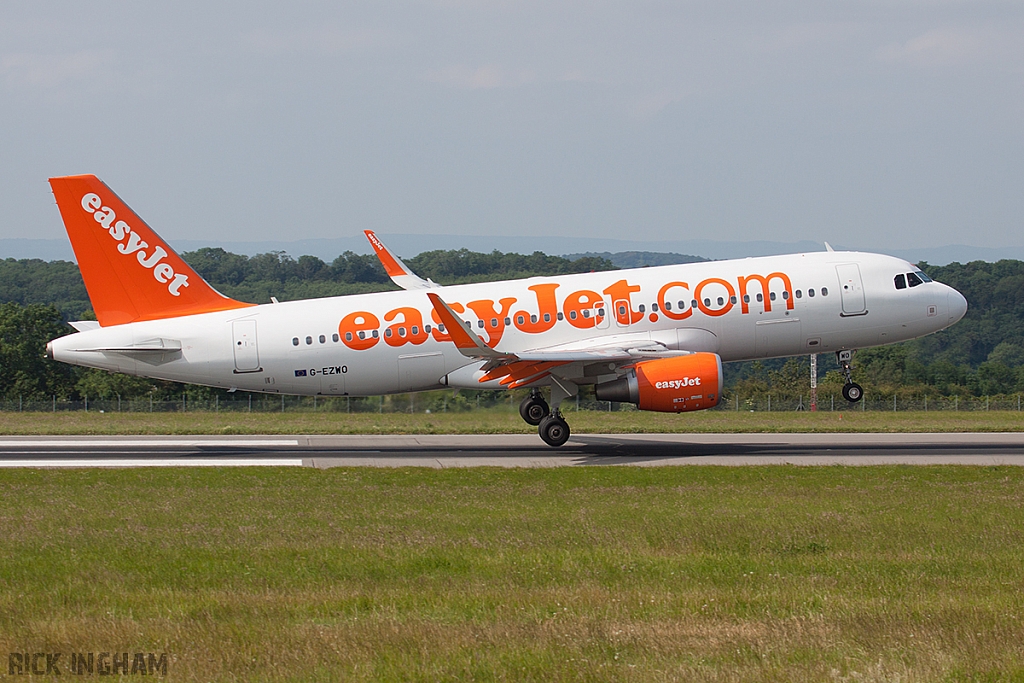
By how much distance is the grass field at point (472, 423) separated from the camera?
4519 centimetres

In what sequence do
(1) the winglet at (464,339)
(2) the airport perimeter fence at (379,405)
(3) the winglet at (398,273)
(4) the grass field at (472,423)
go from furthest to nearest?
(2) the airport perimeter fence at (379,405)
(4) the grass field at (472,423)
(3) the winglet at (398,273)
(1) the winglet at (464,339)

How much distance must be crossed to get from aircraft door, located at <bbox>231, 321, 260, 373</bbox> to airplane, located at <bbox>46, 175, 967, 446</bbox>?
0.03m

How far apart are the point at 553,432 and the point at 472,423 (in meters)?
12.2

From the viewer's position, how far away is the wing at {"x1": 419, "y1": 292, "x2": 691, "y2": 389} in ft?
107

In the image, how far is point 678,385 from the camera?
32.9 meters

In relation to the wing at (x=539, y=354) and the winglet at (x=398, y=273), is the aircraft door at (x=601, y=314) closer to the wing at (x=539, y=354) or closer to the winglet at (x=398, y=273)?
the wing at (x=539, y=354)

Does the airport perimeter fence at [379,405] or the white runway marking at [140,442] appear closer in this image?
the white runway marking at [140,442]

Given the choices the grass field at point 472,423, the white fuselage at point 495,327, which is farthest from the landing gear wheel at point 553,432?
the grass field at point 472,423

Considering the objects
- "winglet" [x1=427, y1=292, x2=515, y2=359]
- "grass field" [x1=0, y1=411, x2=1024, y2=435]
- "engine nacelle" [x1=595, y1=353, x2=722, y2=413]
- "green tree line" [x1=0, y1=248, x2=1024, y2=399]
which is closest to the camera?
"winglet" [x1=427, y1=292, x2=515, y2=359]

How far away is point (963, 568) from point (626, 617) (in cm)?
604

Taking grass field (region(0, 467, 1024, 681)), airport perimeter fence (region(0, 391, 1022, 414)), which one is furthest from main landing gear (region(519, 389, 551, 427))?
airport perimeter fence (region(0, 391, 1022, 414))

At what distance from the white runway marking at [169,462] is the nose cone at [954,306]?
21.8m

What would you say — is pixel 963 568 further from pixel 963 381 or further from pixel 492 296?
pixel 963 381

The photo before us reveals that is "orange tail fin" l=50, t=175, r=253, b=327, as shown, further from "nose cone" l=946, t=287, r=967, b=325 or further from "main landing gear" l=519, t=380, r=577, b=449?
"nose cone" l=946, t=287, r=967, b=325
